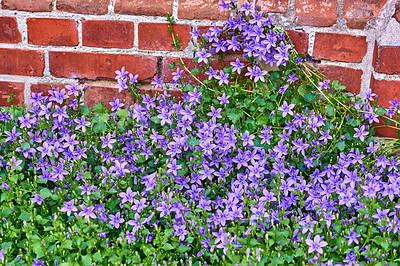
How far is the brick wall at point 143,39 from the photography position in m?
1.53

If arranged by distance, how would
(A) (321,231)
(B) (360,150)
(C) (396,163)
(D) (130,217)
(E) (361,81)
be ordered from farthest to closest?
1. (E) (361,81)
2. (B) (360,150)
3. (C) (396,163)
4. (D) (130,217)
5. (A) (321,231)

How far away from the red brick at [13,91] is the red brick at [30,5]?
13.3 inches

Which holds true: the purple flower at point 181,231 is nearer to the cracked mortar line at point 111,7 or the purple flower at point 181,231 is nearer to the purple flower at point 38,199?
the purple flower at point 38,199

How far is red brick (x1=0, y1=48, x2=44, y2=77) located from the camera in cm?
171

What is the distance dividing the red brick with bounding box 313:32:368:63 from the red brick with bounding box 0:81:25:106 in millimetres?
1340

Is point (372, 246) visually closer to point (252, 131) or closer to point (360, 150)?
point (360, 150)

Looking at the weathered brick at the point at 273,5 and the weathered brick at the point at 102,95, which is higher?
the weathered brick at the point at 273,5

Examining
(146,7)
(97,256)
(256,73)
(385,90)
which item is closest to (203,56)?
(256,73)

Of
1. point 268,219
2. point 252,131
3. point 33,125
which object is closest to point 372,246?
point 268,219

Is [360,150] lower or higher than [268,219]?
higher

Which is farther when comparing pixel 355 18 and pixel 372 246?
pixel 355 18

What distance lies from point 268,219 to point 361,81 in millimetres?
784

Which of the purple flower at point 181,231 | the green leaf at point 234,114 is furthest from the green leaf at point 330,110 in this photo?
the purple flower at point 181,231

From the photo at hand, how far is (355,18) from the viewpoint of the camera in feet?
5.01
